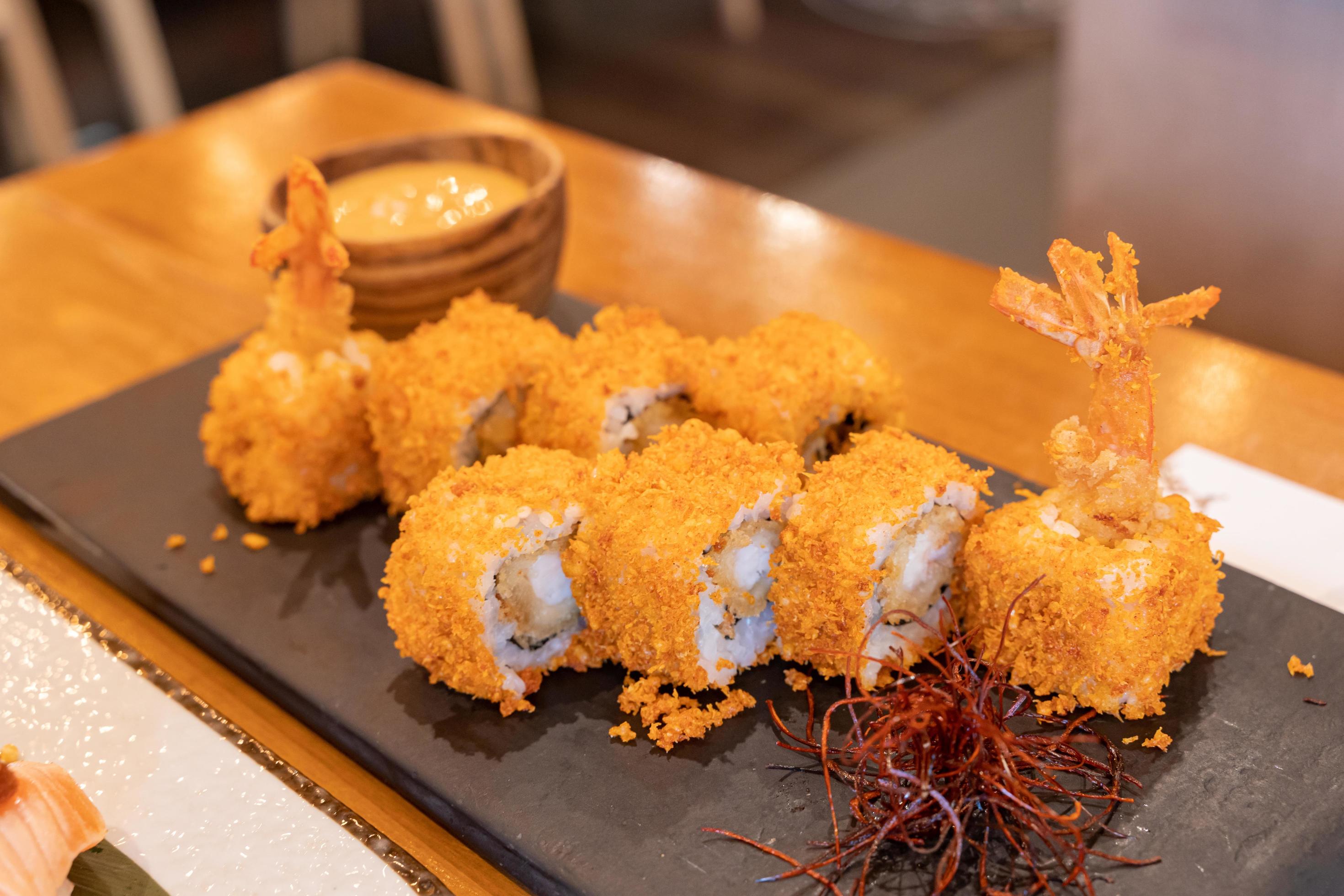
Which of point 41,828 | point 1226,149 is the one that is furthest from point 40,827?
point 1226,149

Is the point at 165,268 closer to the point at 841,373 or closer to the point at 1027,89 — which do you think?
the point at 841,373

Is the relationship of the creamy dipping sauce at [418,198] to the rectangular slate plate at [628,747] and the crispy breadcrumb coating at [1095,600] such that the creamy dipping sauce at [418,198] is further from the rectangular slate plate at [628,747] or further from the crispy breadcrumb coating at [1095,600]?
the crispy breadcrumb coating at [1095,600]

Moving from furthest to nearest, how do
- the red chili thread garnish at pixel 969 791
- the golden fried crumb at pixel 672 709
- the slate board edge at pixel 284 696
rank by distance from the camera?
the golden fried crumb at pixel 672 709 → the slate board edge at pixel 284 696 → the red chili thread garnish at pixel 969 791

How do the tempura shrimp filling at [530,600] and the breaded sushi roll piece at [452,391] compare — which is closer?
the tempura shrimp filling at [530,600]

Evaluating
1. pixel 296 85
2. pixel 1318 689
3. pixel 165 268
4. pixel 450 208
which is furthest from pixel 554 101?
pixel 1318 689

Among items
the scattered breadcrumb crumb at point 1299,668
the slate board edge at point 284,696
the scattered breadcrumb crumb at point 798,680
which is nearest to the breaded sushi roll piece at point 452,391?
the slate board edge at point 284,696

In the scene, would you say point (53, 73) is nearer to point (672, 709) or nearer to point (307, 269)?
point (307, 269)

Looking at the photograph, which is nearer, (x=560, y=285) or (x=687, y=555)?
(x=687, y=555)
